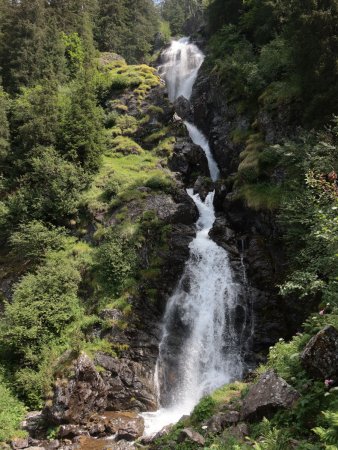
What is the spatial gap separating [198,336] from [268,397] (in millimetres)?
9917

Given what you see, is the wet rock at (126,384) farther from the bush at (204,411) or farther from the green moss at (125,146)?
the green moss at (125,146)

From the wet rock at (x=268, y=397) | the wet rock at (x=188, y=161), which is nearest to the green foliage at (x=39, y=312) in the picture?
the wet rock at (x=268, y=397)

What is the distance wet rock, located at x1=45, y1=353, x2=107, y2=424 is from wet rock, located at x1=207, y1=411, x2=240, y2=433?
6.73m

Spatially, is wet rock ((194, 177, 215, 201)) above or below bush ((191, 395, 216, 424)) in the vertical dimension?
above

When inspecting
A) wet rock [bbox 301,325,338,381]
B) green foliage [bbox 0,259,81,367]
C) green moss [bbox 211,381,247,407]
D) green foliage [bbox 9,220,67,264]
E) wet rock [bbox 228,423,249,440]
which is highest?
green foliage [bbox 9,220,67,264]

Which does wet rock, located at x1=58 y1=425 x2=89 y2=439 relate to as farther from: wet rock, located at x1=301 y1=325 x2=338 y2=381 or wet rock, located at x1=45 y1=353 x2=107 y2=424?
wet rock, located at x1=301 y1=325 x2=338 y2=381

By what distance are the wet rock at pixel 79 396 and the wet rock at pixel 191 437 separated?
6.22 metres

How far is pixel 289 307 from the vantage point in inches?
673

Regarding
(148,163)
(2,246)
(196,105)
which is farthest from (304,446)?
(196,105)

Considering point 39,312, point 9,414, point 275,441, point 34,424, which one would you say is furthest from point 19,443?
point 275,441

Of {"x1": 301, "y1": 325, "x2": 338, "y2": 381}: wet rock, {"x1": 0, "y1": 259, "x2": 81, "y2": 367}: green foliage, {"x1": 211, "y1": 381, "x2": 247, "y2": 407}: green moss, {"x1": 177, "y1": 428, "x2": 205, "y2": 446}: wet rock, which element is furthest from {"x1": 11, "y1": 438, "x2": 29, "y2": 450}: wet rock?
{"x1": 301, "y1": 325, "x2": 338, "y2": 381}: wet rock

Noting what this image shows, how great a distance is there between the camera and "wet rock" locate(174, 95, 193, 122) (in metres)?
37.2

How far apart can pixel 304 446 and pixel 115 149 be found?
27.7 m

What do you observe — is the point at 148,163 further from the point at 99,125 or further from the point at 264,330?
the point at 264,330
